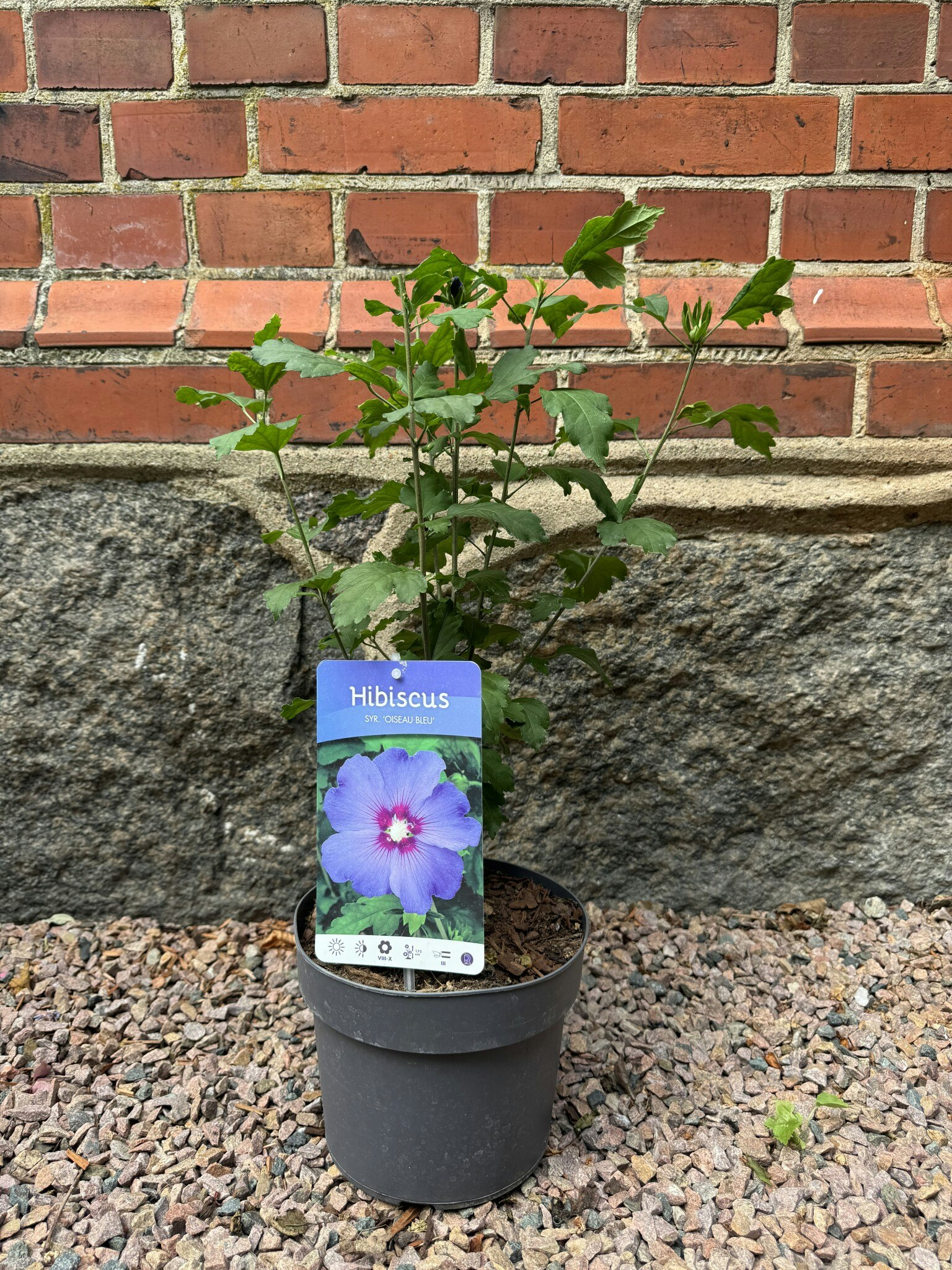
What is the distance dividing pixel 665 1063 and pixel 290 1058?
1.74 ft

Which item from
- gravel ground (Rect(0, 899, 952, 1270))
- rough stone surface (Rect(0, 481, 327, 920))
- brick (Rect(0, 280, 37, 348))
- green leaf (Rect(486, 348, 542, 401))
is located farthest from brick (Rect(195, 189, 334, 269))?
gravel ground (Rect(0, 899, 952, 1270))

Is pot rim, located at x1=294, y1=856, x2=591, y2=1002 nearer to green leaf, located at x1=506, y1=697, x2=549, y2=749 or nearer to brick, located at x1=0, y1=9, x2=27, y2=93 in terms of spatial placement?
green leaf, located at x1=506, y1=697, x2=549, y2=749

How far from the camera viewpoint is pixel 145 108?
4.69 ft

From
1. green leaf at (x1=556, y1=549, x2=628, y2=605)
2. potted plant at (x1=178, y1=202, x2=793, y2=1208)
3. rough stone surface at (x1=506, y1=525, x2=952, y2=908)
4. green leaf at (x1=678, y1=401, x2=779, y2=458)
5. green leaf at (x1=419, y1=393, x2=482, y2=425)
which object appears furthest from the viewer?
rough stone surface at (x1=506, y1=525, x2=952, y2=908)

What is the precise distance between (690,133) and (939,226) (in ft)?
1.34

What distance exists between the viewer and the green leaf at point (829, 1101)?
1.27 m

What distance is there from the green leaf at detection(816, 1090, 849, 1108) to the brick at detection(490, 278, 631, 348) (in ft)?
3.57

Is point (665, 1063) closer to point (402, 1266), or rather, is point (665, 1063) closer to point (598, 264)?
point (402, 1266)

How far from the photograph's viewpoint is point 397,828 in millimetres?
1089

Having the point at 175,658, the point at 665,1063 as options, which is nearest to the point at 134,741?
the point at 175,658

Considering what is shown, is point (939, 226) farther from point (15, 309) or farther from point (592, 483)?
point (15, 309)

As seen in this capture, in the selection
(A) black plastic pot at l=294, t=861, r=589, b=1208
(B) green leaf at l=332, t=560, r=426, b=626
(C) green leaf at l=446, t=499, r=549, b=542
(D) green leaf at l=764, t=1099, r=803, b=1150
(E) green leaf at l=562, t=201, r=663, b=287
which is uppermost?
(E) green leaf at l=562, t=201, r=663, b=287

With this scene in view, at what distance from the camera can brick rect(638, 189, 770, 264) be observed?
4.76ft

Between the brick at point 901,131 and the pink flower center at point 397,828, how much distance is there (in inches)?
46.2
